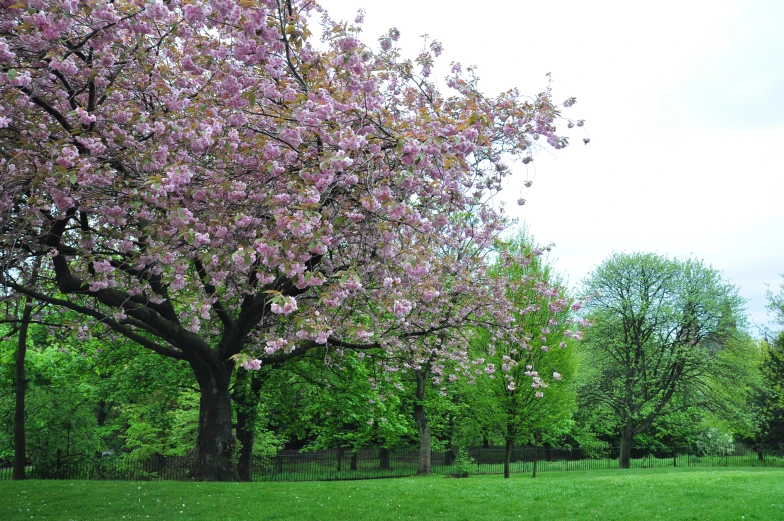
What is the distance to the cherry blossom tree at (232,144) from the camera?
5.55 meters

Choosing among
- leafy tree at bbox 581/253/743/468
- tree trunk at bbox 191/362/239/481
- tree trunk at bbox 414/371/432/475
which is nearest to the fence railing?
tree trunk at bbox 191/362/239/481

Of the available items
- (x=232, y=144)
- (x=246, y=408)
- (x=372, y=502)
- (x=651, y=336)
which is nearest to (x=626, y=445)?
(x=651, y=336)

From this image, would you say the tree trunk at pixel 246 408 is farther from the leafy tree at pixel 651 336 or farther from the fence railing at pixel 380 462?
the leafy tree at pixel 651 336

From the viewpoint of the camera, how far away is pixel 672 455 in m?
36.7

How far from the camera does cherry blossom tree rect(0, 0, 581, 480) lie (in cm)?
555

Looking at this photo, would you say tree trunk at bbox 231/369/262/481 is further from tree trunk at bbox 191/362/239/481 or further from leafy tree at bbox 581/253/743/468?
leafy tree at bbox 581/253/743/468

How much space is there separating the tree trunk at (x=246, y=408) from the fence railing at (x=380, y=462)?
1697 millimetres

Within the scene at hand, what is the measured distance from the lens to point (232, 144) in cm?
609

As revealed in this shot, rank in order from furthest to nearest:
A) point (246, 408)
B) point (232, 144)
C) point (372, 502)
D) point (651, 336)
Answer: point (651, 336)
point (246, 408)
point (372, 502)
point (232, 144)

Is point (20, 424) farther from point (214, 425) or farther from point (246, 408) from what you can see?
point (214, 425)

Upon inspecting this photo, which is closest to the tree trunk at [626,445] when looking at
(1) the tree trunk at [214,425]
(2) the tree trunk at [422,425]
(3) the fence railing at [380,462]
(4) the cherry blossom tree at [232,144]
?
(3) the fence railing at [380,462]

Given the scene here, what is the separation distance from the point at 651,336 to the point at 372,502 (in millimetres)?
24372

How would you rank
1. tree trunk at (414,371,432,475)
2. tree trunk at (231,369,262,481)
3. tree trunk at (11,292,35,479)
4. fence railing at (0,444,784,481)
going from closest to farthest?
tree trunk at (11,292,35,479), tree trunk at (231,369,262,481), fence railing at (0,444,784,481), tree trunk at (414,371,432,475)

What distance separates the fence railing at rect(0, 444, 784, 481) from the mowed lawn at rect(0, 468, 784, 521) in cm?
344
